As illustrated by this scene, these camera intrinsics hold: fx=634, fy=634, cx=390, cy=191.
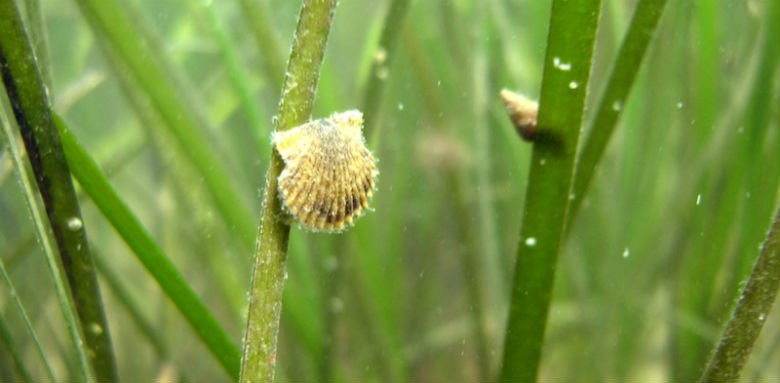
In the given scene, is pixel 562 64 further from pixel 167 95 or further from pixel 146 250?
pixel 167 95

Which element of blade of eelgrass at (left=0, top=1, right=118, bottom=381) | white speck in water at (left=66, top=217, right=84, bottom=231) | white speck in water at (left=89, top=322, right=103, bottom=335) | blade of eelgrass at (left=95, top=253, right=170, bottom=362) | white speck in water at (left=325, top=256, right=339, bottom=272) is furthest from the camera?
white speck in water at (left=325, top=256, right=339, bottom=272)

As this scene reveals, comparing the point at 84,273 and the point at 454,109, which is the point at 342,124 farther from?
the point at 454,109

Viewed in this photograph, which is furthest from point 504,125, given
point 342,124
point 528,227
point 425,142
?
point 342,124

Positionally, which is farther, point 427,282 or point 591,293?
point 427,282

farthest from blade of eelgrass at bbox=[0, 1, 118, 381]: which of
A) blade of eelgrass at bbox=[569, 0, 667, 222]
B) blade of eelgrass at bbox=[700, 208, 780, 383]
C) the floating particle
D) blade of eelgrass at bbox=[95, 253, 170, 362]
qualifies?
blade of eelgrass at bbox=[700, 208, 780, 383]

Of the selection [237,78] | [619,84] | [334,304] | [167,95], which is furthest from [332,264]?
[619,84]

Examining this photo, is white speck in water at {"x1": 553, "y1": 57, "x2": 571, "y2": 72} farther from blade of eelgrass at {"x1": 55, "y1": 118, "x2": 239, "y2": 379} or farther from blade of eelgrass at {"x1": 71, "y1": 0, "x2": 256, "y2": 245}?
blade of eelgrass at {"x1": 71, "y1": 0, "x2": 256, "y2": 245}

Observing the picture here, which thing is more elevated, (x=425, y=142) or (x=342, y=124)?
(x=425, y=142)
